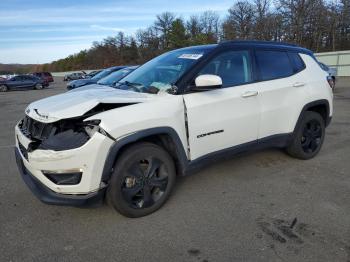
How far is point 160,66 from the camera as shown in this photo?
4383mm

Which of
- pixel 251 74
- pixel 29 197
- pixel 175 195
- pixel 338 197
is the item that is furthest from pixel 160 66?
pixel 338 197

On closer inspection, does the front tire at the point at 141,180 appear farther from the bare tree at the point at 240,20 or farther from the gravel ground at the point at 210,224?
the bare tree at the point at 240,20

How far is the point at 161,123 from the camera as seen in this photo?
3449mm

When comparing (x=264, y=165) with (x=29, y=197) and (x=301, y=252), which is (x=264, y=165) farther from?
(x=29, y=197)

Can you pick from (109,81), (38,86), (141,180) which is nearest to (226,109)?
(141,180)

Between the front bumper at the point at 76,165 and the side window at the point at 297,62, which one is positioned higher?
the side window at the point at 297,62

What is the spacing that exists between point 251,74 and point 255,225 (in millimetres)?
1949

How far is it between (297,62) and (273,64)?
58cm

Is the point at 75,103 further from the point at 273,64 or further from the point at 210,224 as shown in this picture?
the point at 273,64

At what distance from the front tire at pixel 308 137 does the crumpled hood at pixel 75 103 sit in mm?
2585

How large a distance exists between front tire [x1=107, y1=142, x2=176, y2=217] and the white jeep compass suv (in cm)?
1

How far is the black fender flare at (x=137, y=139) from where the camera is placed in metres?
3.16

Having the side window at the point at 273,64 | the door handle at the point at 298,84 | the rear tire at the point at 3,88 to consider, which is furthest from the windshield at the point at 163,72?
the rear tire at the point at 3,88

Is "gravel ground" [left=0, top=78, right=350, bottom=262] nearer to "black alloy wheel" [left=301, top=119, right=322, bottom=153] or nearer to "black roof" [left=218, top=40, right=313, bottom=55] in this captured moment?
"black alloy wheel" [left=301, top=119, right=322, bottom=153]
